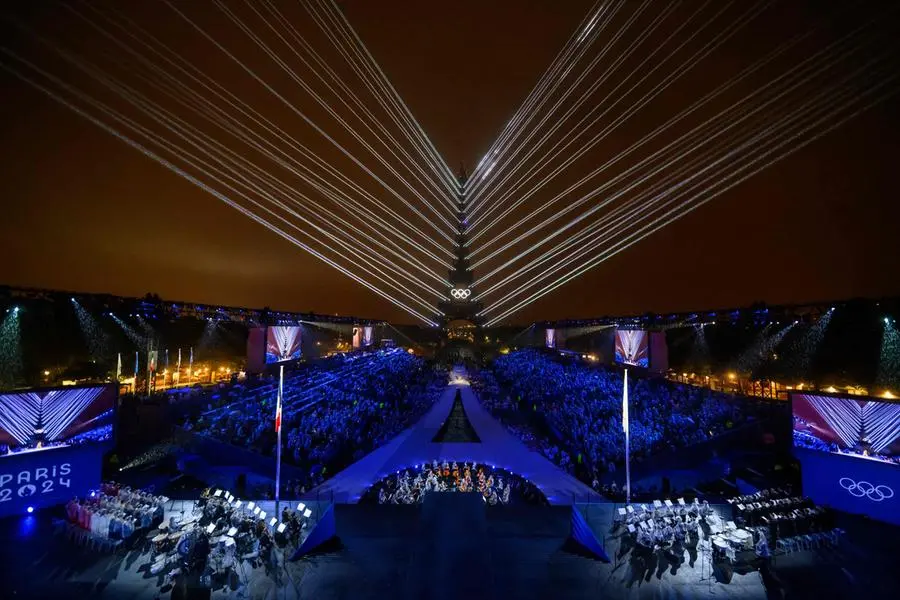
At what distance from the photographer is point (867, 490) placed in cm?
1162

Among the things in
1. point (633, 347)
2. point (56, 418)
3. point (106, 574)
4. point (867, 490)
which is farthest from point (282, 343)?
point (867, 490)

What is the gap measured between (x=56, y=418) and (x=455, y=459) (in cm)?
1320

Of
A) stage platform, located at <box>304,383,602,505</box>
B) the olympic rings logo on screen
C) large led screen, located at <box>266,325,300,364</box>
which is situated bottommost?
stage platform, located at <box>304,383,602,505</box>

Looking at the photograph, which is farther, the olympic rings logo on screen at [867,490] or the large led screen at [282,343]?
the large led screen at [282,343]

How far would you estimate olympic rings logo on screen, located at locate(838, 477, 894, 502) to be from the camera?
37.4ft

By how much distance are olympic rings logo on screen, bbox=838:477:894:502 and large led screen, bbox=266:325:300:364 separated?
31.3 m

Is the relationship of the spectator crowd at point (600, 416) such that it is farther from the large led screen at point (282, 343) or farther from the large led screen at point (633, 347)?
the large led screen at point (282, 343)

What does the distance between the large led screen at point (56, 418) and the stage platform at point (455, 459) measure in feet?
22.7

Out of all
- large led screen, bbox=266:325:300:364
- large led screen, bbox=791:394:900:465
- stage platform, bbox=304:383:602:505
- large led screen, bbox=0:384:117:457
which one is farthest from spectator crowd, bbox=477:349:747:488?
large led screen, bbox=266:325:300:364

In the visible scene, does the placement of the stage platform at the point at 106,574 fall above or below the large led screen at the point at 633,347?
below

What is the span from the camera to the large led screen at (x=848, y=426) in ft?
37.5

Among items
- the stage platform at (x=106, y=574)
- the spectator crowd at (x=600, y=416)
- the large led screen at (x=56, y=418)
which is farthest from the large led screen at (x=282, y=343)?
the stage platform at (x=106, y=574)

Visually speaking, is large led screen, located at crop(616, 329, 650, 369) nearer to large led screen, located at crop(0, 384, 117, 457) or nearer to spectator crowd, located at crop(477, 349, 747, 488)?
spectator crowd, located at crop(477, 349, 747, 488)

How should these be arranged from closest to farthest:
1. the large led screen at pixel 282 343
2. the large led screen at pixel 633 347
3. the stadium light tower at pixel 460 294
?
the large led screen at pixel 633 347, the large led screen at pixel 282 343, the stadium light tower at pixel 460 294
